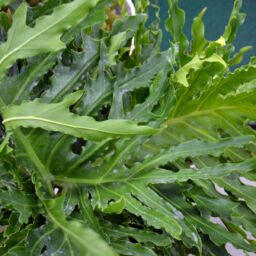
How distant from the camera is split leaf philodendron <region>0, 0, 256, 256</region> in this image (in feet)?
1.18

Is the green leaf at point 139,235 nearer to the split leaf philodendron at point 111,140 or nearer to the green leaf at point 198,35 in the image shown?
the split leaf philodendron at point 111,140

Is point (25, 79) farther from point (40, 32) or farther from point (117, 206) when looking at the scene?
point (117, 206)

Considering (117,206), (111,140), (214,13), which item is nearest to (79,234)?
(117,206)

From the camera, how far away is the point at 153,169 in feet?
1.39

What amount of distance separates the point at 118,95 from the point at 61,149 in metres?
0.10

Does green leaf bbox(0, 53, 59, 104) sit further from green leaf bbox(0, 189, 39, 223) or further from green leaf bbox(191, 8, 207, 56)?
green leaf bbox(191, 8, 207, 56)

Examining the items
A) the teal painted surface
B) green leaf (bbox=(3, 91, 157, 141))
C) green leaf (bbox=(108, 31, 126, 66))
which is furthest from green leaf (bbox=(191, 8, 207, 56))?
the teal painted surface

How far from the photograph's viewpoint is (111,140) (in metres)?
0.43

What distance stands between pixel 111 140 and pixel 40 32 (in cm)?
16

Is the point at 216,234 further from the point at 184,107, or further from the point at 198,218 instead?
the point at 184,107

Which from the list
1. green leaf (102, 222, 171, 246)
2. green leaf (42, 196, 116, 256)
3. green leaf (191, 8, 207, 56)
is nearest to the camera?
green leaf (42, 196, 116, 256)

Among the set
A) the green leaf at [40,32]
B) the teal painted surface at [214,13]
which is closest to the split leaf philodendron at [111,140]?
the green leaf at [40,32]

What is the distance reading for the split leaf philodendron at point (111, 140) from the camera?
1.18 ft

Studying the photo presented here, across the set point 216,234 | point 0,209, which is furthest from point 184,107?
point 0,209
